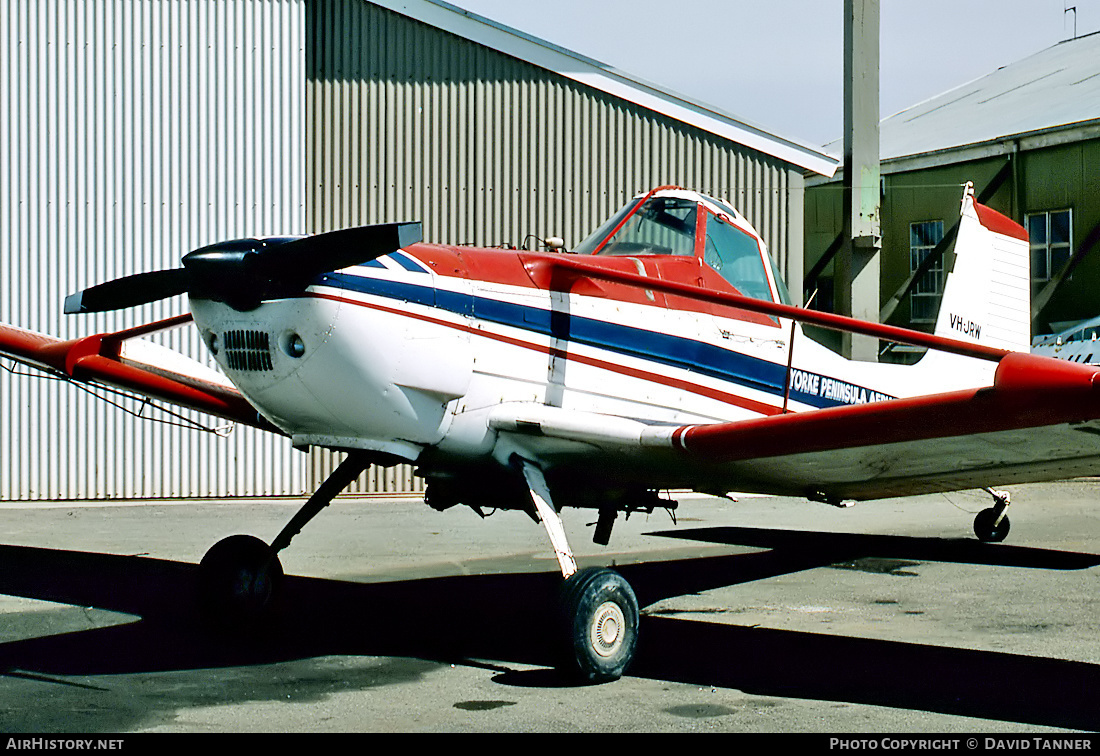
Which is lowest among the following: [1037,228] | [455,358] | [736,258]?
[455,358]

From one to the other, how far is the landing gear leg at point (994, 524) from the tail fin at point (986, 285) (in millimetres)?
1530

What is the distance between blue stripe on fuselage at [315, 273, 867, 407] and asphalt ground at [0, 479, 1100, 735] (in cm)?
150

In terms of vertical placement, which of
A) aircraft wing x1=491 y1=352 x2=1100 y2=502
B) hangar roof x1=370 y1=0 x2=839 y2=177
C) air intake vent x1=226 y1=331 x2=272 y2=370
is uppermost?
hangar roof x1=370 y1=0 x2=839 y2=177

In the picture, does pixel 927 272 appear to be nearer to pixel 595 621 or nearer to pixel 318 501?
pixel 318 501

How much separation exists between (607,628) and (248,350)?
92.1 inches

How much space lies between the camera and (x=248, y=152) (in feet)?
48.8

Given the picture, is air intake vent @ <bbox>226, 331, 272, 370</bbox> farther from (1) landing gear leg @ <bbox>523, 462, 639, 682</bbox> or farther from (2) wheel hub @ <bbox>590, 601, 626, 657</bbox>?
(2) wheel hub @ <bbox>590, 601, 626, 657</bbox>

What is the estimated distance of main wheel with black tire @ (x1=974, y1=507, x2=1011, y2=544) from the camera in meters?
10.9

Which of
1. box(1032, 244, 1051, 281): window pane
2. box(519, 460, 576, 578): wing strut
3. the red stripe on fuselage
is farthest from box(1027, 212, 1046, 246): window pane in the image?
box(519, 460, 576, 578): wing strut

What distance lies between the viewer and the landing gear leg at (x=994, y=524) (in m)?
10.8

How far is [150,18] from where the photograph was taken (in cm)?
1477

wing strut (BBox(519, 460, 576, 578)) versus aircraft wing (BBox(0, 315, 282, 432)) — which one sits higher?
aircraft wing (BBox(0, 315, 282, 432))
